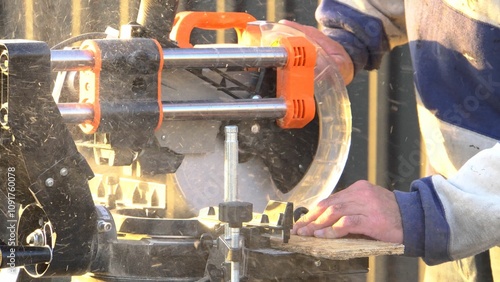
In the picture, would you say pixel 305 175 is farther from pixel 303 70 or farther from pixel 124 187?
pixel 124 187

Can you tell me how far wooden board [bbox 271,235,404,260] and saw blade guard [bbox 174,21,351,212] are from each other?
0.28 m

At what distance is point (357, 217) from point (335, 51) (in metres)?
0.73

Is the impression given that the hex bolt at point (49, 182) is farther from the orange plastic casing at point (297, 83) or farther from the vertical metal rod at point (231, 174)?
the orange plastic casing at point (297, 83)

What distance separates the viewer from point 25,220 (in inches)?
68.9

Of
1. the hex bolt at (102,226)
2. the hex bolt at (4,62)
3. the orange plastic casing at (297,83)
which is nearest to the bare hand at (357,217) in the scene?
the orange plastic casing at (297,83)

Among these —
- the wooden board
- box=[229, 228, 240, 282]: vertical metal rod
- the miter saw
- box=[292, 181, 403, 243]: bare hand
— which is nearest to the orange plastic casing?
the miter saw

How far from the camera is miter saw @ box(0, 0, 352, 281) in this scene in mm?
1638

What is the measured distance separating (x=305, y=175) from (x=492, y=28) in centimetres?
56

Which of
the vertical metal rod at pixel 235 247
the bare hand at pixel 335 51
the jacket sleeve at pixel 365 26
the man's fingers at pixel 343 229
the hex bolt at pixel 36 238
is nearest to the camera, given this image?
the vertical metal rod at pixel 235 247

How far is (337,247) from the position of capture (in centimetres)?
167

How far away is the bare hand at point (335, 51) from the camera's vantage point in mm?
2373

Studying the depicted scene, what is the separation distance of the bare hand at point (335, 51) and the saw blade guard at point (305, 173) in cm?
14

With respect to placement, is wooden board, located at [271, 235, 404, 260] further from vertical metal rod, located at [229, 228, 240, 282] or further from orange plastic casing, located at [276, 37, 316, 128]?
orange plastic casing, located at [276, 37, 316, 128]

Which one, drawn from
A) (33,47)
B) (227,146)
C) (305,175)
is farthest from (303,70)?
(33,47)
